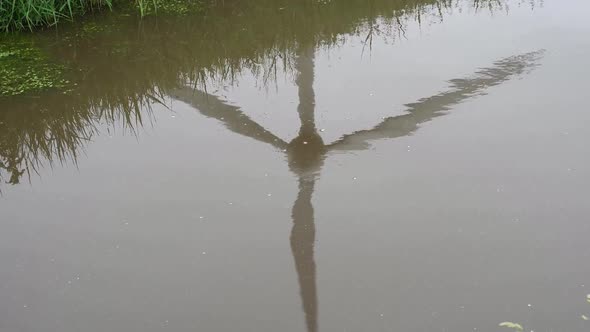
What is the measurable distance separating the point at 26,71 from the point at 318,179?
96.5 inches

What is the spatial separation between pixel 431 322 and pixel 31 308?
1.65 m

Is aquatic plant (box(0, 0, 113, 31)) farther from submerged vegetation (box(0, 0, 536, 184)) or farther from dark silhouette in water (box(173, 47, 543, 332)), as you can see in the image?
dark silhouette in water (box(173, 47, 543, 332))

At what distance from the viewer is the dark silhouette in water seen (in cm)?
310

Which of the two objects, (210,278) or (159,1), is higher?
(159,1)

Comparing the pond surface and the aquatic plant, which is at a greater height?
the aquatic plant

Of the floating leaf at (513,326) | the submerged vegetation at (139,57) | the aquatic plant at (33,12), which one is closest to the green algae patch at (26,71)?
the submerged vegetation at (139,57)

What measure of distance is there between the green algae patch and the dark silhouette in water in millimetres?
898

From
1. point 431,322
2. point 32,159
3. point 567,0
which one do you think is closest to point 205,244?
point 431,322

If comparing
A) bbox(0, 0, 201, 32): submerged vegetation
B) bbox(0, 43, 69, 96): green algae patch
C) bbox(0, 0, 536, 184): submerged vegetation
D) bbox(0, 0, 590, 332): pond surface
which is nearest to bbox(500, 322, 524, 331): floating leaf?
bbox(0, 0, 590, 332): pond surface

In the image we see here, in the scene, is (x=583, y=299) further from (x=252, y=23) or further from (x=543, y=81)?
(x=252, y=23)

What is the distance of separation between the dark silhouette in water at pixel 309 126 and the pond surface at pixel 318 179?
0.01 metres

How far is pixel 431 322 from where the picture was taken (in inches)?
104

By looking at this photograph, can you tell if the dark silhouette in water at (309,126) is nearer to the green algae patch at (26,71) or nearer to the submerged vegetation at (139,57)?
the submerged vegetation at (139,57)

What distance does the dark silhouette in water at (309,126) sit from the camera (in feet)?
10.2
